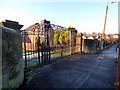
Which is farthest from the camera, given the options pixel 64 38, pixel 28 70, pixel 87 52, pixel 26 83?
pixel 87 52

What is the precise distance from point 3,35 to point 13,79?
1.72 meters

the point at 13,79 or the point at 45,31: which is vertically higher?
the point at 45,31

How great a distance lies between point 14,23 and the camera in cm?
363

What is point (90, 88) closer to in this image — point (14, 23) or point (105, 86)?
point (105, 86)

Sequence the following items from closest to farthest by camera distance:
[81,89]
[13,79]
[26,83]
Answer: [13,79] → [81,89] → [26,83]

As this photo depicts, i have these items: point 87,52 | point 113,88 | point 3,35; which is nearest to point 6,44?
point 3,35

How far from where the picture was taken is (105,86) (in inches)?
130

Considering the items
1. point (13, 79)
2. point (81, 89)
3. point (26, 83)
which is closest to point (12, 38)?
point (13, 79)

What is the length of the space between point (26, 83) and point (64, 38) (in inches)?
293

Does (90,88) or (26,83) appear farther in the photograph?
(26,83)

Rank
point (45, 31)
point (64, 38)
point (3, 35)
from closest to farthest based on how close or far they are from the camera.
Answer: point (3, 35) → point (45, 31) → point (64, 38)

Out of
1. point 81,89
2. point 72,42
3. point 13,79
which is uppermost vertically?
point 72,42

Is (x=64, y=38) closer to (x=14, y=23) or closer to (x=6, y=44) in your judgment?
(x=14, y=23)

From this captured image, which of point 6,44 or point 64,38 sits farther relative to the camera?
point 64,38
